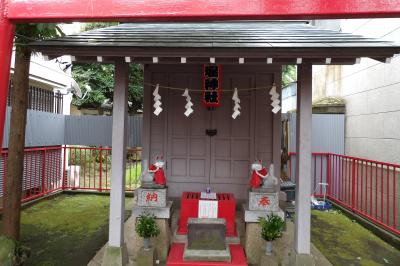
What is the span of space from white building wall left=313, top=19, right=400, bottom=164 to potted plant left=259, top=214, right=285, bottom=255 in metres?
4.81

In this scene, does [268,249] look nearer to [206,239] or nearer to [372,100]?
[206,239]

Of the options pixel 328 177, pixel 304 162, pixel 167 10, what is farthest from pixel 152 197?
pixel 328 177

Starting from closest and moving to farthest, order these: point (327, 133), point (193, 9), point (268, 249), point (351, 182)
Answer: point (193, 9)
point (268, 249)
point (351, 182)
point (327, 133)

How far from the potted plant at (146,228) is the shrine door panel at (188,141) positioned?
2261mm

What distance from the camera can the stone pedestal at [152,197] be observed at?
5.81 metres

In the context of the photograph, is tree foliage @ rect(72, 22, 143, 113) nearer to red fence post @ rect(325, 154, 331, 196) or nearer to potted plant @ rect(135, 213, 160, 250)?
red fence post @ rect(325, 154, 331, 196)

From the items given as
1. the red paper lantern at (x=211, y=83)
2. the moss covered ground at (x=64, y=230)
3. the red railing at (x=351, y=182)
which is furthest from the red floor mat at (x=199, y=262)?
the red railing at (x=351, y=182)

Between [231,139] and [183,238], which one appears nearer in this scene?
[183,238]

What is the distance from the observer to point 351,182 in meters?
9.84

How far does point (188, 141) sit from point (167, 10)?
15.8 feet

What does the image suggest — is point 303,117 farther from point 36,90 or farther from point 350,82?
point 36,90

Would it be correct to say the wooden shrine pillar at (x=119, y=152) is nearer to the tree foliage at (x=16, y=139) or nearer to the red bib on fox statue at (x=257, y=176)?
the tree foliage at (x=16, y=139)

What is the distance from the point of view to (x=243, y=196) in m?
7.46

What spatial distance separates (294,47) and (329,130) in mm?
7926
